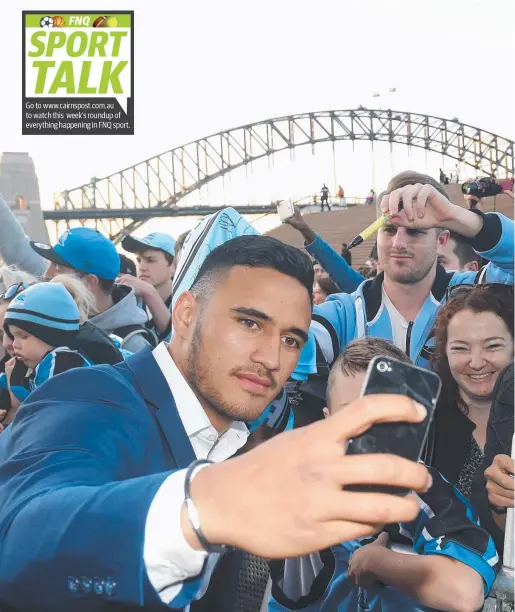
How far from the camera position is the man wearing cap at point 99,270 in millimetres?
2627

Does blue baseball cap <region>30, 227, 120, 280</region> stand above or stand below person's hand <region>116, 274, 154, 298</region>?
above

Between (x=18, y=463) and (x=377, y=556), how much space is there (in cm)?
95

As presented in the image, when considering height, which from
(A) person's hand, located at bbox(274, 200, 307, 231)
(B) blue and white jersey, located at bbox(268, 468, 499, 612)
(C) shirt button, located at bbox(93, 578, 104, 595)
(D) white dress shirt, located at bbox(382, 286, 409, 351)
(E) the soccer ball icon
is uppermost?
(E) the soccer ball icon

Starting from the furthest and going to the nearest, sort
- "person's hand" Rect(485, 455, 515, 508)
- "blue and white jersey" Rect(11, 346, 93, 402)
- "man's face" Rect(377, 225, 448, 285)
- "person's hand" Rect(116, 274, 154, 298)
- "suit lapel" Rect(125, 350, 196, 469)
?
"person's hand" Rect(116, 274, 154, 298) < "man's face" Rect(377, 225, 448, 285) < "blue and white jersey" Rect(11, 346, 93, 402) < "person's hand" Rect(485, 455, 515, 508) < "suit lapel" Rect(125, 350, 196, 469)

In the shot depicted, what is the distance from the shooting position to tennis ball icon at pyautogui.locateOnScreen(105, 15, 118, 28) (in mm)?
1688

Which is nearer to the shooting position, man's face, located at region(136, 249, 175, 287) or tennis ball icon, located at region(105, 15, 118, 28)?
tennis ball icon, located at region(105, 15, 118, 28)

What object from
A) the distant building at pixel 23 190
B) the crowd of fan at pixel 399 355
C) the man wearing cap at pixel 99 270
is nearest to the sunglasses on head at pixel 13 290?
the crowd of fan at pixel 399 355

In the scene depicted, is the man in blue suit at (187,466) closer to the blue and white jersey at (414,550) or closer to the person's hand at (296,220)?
the blue and white jersey at (414,550)

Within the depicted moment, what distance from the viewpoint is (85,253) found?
265cm

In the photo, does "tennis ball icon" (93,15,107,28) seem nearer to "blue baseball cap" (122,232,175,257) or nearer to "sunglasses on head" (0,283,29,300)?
"sunglasses on head" (0,283,29,300)

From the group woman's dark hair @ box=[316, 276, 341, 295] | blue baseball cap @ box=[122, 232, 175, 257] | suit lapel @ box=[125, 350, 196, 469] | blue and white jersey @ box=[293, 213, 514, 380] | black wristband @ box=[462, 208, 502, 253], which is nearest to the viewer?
suit lapel @ box=[125, 350, 196, 469]

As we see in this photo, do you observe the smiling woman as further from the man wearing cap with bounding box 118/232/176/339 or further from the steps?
the steps

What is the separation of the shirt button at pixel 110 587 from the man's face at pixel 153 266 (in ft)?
9.14

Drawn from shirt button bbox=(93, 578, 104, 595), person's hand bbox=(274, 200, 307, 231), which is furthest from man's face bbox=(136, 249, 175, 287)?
shirt button bbox=(93, 578, 104, 595)
